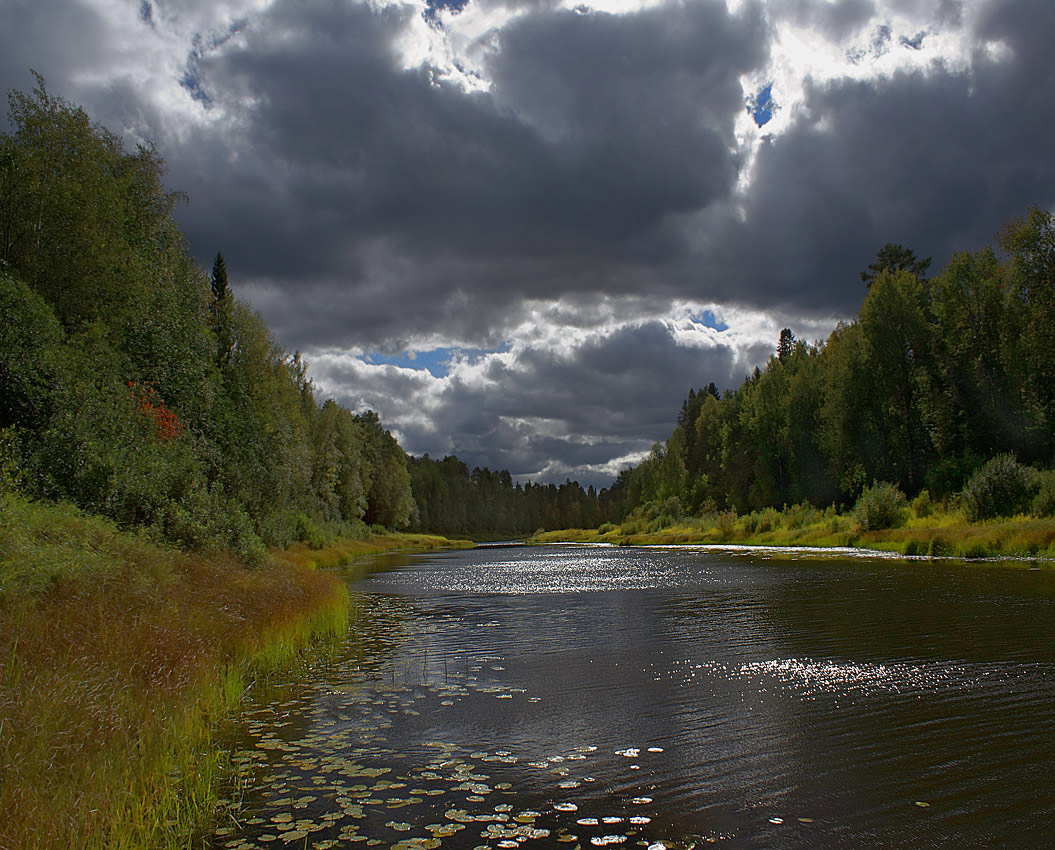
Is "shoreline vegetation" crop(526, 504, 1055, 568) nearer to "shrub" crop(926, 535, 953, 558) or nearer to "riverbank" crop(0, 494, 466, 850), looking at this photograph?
"shrub" crop(926, 535, 953, 558)

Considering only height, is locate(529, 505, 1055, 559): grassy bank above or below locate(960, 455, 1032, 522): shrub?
below

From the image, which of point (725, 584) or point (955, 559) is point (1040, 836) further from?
point (955, 559)

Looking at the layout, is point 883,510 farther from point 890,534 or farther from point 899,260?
point 899,260

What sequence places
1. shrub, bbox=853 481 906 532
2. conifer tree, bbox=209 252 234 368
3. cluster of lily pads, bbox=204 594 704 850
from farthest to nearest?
1. shrub, bbox=853 481 906 532
2. conifer tree, bbox=209 252 234 368
3. cluster of lily pads, bbox=204 594 704 850

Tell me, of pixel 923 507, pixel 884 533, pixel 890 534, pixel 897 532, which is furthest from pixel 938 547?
pixel 923 507

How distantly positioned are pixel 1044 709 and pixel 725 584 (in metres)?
22.5

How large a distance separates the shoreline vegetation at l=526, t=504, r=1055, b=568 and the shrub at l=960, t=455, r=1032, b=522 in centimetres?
100

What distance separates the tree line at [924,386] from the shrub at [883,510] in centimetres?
685

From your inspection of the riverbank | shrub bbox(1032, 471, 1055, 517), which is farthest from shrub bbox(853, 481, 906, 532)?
the riverbank

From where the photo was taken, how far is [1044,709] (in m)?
10.3

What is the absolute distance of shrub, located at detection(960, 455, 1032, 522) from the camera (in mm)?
39906

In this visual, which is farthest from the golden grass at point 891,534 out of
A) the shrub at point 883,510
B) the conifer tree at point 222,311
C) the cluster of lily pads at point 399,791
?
the conifer tree at point 222,311

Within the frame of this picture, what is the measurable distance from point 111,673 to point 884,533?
51.1 meters

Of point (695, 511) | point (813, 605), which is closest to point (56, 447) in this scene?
point (813, 605)
